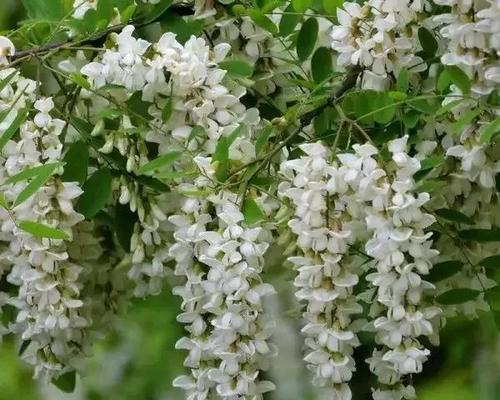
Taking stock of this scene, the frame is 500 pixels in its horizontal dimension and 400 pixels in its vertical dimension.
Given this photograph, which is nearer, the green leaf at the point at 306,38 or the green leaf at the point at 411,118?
the green leaf at the point at 411,118

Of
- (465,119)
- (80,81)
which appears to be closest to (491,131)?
(465,119)

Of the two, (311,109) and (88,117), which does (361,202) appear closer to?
(311,109)

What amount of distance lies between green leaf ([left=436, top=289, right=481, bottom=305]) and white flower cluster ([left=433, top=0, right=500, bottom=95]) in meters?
0.20

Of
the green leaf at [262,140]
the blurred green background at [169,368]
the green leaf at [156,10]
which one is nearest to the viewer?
the green leaf at [262,140]

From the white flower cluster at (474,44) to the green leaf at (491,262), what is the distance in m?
0.19

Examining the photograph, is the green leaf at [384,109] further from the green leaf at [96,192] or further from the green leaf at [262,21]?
the green leaf at [96,192]

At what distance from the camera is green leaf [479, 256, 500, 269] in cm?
96

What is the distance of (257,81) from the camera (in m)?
1.03

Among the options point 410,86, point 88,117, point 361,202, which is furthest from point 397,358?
point 88,117

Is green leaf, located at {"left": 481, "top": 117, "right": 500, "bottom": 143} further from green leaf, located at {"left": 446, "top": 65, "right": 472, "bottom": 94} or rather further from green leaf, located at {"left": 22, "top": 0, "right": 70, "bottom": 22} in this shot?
green leaf, located at {"left": 22, "top": 0, "right": 70, "bottom": 22}

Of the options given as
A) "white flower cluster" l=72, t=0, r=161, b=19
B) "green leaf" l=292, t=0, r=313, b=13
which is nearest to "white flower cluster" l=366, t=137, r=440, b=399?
"green leaf" l=292, t=0, r=313, b=13

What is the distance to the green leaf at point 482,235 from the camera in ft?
3.07

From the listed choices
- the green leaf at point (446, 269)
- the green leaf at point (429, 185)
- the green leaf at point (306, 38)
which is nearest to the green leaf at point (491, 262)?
the green leaf at point (446, 269)

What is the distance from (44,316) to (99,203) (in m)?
0.11
